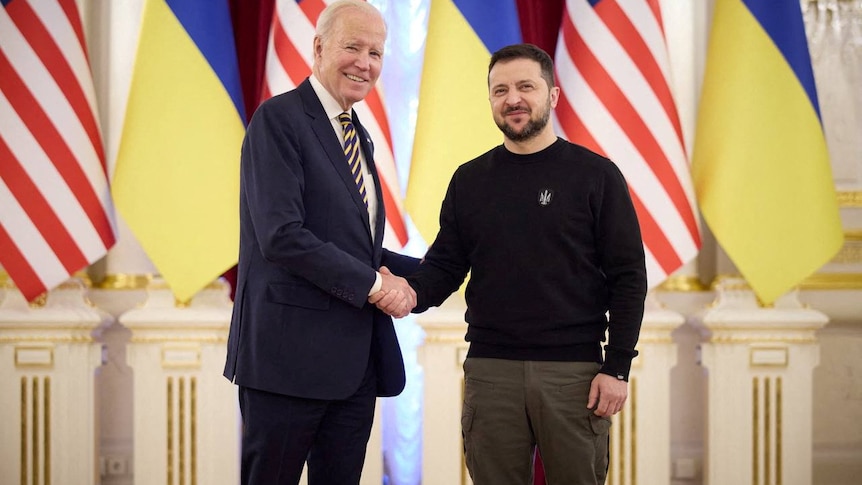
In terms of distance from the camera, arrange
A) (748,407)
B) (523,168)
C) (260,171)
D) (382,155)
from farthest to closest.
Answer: (748,407) → (382,155) → (523,168) → (260,171)

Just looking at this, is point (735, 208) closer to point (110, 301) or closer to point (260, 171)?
point (260, 171)

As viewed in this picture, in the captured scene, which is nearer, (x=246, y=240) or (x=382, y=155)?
(x=246, y=240)

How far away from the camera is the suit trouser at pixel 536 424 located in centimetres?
205

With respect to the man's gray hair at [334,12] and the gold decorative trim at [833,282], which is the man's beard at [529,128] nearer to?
the man's gray hair at [334,12]

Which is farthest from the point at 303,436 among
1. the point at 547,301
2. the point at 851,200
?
the point at 851,200

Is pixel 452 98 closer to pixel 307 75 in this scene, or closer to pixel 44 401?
pixel 307 75

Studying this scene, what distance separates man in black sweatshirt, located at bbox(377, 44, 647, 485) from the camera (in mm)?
2059

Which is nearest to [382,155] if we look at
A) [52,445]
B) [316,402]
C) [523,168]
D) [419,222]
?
[419,222]

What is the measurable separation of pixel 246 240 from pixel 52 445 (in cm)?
193

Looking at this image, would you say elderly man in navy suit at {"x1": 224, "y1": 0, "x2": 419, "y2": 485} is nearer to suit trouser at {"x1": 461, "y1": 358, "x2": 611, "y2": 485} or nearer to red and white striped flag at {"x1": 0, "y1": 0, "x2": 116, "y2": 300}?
suit trouser at {"x1": 461, "y1": 358, "x2": 611, "y2": 485}

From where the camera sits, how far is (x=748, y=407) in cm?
345

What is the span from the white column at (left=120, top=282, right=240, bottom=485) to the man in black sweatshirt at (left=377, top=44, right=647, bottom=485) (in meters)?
1.61

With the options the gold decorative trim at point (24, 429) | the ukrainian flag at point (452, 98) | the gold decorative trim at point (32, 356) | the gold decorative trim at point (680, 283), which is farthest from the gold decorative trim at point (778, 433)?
the gold decorative trim at point (24, 429)

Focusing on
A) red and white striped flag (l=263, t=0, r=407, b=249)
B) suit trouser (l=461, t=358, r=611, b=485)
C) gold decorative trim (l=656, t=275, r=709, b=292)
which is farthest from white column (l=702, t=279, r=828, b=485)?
suit trouser (l=461, t=358, r=611, b=485)
